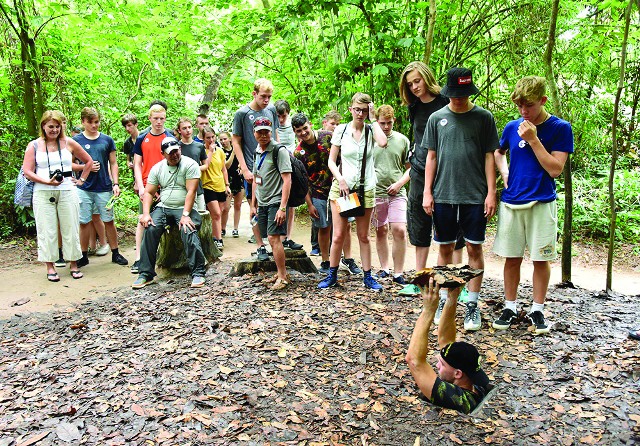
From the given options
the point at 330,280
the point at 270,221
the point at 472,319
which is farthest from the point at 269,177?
the point at 472,319

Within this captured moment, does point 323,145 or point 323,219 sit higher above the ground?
point 323,145

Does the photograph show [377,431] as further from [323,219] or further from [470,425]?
[323,219]

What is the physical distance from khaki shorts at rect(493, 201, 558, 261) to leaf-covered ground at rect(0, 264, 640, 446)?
2.40ft

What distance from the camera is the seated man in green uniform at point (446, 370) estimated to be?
10.5 ft

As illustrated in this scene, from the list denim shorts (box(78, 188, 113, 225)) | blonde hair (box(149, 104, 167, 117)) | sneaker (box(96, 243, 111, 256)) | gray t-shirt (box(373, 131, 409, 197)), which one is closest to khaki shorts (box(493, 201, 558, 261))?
gray t-shirt (box(373, 131, 409, 197))

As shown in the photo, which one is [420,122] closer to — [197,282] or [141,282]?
[197,282]

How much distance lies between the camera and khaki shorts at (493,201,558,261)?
13.0 ft

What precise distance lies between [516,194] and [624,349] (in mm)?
1501

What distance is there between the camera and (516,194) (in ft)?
13.3

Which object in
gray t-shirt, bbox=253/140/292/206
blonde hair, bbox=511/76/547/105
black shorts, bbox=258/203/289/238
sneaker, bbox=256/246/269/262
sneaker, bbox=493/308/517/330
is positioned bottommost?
sneaker, bbox=493/308/517/330

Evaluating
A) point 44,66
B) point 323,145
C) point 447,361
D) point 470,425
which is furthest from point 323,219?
point 44,66

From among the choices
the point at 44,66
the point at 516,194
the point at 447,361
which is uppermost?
the point at 44,66

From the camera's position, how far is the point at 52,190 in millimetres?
6305

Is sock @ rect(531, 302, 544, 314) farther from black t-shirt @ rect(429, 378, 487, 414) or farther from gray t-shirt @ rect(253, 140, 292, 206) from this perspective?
gray t-shirt @ rect(253, 140, 292, 206)
